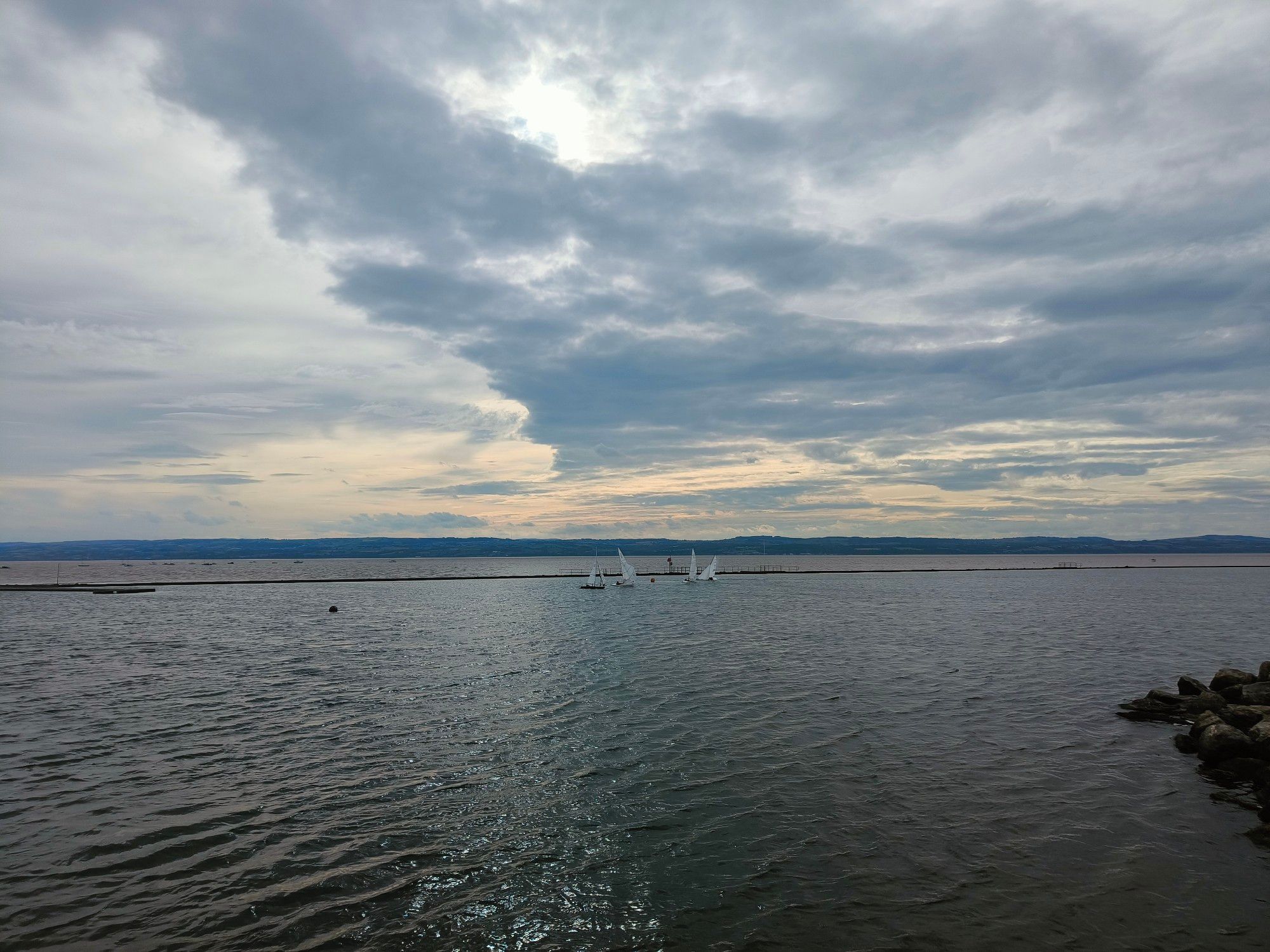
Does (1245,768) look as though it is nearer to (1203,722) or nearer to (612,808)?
(1203,722)

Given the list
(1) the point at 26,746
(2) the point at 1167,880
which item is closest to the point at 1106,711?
(2) the point at 1167,880

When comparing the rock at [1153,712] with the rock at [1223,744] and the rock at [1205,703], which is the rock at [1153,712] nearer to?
the rock at [1205,703]

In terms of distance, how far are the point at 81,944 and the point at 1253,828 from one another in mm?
24090

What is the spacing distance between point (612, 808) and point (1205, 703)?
2419cm

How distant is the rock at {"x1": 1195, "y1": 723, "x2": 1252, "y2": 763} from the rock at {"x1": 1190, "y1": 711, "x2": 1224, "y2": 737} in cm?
56

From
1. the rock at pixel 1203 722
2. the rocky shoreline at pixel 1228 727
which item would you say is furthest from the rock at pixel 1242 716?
the rock at pixel 1203 722

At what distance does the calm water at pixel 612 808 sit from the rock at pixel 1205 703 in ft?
8.78

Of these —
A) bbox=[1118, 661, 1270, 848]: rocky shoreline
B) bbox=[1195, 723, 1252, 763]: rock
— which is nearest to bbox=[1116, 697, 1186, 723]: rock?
bbox=[1118, 661, 1270, 848]: rocky shoreline

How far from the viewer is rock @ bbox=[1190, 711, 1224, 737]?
22906mm

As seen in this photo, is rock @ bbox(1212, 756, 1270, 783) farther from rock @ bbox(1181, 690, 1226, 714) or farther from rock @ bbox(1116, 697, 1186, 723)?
rock @ bbox(1116, 697, 1186, 723)

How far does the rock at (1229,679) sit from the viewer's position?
28.3 m

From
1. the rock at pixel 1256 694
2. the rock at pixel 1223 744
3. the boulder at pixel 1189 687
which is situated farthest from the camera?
the boulder at pixel 1189 687

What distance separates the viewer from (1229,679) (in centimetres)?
2856

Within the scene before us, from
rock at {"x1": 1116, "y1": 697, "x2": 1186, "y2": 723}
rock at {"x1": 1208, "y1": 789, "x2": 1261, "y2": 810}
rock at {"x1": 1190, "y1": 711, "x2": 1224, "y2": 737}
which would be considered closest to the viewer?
rock at {"x1": 1208, "y1": 789, "x2": 1261, "y2": 810}
